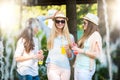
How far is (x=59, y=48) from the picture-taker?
776 cm

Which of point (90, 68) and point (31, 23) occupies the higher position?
point (31, 23)

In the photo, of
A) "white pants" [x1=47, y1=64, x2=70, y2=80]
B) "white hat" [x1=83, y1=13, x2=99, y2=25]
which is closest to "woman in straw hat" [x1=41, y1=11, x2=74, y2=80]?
"white pants" [x1=47, y1=64, x2=70, y2=80]

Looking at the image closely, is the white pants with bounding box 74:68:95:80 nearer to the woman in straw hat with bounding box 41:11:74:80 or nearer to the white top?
the woman in straw hat with bounding box 41:11:74:80

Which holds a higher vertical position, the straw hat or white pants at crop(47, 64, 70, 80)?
the straw hat

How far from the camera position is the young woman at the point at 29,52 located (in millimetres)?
7785

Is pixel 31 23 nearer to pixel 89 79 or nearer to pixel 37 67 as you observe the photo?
pixel 37 67

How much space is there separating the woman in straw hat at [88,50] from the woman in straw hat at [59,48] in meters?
0.15

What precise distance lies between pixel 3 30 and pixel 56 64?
106 centimetres

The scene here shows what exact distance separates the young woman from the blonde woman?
211 millimetres

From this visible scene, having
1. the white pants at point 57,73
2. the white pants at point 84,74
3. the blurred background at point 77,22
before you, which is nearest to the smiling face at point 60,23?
the blurred background at point 77,22

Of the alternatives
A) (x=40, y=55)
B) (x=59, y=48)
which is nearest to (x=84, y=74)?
(x=59, y=48)

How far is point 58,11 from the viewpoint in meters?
7.77

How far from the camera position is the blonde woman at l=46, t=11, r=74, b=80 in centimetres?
775

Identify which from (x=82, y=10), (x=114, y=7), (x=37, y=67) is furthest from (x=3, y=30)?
(x=114, y=7)
